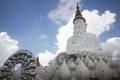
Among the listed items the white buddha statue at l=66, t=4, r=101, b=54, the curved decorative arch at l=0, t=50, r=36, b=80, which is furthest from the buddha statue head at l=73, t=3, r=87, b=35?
the curved decorative arch at l=0, t=50, r=36, b=80

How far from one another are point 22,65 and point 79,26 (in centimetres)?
1490

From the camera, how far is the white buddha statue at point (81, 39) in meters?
25.5

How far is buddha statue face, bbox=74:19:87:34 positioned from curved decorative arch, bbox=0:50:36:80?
1340 centimetres

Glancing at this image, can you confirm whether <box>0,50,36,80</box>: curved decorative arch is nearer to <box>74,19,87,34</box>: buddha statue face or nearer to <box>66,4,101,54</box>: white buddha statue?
<box>66,4,101,54</box>: white buddha statue

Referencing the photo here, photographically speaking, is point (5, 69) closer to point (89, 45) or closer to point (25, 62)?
point (25, 62)

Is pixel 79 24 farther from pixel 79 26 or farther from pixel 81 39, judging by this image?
pixel 81 39

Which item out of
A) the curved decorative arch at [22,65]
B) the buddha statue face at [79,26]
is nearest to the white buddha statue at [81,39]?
the buddha statue face at [79,26]

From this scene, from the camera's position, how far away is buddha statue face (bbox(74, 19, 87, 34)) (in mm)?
27873

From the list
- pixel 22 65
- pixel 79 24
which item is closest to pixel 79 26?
pixel 79 24

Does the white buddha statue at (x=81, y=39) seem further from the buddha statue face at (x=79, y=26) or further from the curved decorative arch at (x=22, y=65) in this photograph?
the curved decorative arch at (x=22, y=65)

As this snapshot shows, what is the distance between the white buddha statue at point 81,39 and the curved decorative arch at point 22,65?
986 cm

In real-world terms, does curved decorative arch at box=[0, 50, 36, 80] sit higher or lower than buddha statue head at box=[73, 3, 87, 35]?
lower

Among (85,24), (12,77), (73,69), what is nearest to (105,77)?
(73,69)

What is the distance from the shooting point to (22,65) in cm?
1612
